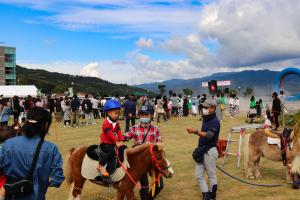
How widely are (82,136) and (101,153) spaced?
12.8 meters

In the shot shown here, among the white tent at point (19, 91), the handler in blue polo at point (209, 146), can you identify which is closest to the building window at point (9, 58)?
the white tent at point (19, 91)

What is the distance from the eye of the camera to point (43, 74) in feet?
635

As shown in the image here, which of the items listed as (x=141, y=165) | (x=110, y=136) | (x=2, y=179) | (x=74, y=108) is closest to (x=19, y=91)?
(x=74, y=108)

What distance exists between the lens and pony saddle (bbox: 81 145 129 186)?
6227 mm

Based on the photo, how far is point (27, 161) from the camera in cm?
372

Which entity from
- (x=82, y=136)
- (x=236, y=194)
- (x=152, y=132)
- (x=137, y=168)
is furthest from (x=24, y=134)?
(x=82, y=136)

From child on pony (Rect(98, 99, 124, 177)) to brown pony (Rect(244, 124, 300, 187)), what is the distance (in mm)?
4459

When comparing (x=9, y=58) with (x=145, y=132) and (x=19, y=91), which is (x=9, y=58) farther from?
(x=145, y=132)

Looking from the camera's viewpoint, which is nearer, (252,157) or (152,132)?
(152,132)

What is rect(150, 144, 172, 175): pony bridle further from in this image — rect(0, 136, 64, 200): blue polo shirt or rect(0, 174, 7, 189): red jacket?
rect(0, 174, 7, 189): red jacket

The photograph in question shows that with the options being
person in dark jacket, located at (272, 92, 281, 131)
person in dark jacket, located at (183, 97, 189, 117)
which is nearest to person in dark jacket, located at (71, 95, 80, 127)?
person in dark jacket, located at (183, 97, 189, 117)

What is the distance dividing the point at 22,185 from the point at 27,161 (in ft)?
0.81

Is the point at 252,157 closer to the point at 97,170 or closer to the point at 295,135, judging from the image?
the point at 295,135

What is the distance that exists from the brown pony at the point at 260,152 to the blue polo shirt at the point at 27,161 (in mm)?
6334
